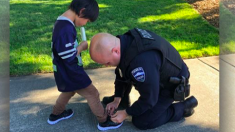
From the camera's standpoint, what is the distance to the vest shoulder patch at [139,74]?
6.77ft

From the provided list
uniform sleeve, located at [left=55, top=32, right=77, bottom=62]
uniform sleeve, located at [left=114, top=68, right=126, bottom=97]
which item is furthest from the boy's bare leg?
uniform sleeve, located at [left=55, top=32, right=77, bottom=62]

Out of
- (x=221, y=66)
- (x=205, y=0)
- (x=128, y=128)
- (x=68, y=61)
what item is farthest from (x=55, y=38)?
(x=205, y=0)

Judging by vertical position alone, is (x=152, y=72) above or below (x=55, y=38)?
below

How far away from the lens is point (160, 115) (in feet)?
8.53

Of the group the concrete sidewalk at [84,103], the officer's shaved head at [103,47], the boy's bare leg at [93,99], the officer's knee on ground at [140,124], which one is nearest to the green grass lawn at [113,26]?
the concrete sidewalk at [84,103]

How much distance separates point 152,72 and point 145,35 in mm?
320

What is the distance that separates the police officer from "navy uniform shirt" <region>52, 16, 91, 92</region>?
219 mm

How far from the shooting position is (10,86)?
3.42 metres

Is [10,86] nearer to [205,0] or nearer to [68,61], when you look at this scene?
[68,61]

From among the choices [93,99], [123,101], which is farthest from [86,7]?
[123,101]

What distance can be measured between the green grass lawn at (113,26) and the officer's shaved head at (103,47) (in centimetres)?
182

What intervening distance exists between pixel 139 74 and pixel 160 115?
72 cm

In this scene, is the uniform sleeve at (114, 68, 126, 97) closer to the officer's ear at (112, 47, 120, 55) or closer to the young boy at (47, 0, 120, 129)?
the young boy at (47, 0, 120, 129)

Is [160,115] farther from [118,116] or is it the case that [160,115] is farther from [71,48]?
[71,48]
